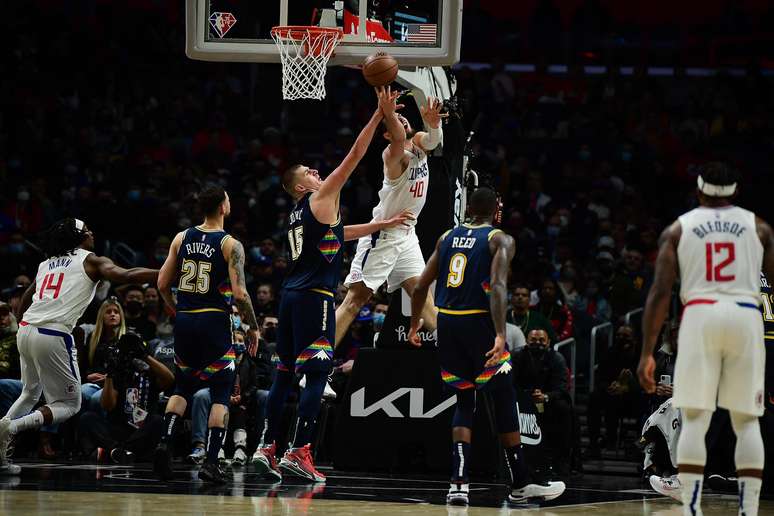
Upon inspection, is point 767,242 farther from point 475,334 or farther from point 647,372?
point 475,334

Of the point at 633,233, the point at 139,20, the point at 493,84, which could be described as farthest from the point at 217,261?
the point at 139,20

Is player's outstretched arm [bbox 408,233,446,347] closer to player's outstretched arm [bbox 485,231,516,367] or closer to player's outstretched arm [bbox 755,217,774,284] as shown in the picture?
player's outstretched arm [bbox 485,231,516,367]

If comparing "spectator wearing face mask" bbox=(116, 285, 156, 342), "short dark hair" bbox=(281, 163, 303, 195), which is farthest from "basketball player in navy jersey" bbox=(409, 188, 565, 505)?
"spectator wearing face mask" bbox=(116, 285, 156, 342)

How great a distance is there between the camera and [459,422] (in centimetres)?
866

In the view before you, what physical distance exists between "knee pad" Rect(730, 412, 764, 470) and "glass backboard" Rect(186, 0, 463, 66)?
4.65 meters

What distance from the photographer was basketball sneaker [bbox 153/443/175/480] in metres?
9.56

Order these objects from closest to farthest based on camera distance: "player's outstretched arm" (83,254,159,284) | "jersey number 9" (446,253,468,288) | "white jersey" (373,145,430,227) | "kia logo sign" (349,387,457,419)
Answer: "jersey number 9" (446,253,468,288) → "player's outstretched arm" (83,254,159,284) → "kia logo sign" (349,387,457,419) → "white jersey" (373,145,430,227)

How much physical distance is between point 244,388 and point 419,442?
2953 millimetres

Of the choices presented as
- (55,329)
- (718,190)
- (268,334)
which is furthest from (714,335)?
(268,334)

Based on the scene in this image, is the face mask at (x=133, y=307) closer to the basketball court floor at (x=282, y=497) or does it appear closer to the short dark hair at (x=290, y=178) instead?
the basketball court floor at (x=282, y=497)

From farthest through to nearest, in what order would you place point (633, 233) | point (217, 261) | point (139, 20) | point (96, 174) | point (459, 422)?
1. point (139, 20)
2. point (96, 174)
3. point (633, 233)
4. point (217, 261)
5. point (459, 422)

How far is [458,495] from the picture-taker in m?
8.38

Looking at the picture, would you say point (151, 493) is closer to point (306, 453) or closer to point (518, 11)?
point (306, 453)

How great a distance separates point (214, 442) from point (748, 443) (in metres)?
4.39
